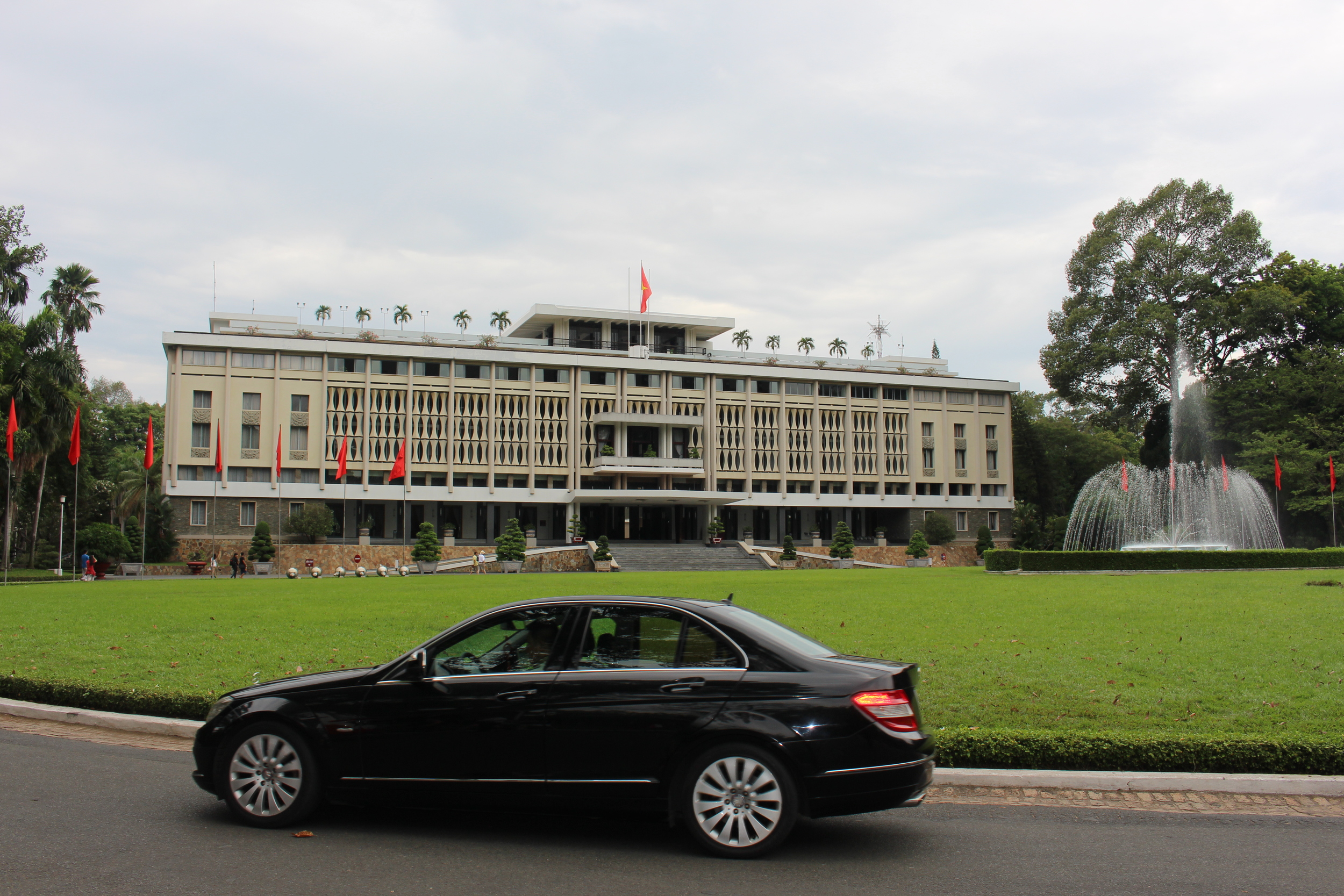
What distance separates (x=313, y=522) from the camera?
5984 cm

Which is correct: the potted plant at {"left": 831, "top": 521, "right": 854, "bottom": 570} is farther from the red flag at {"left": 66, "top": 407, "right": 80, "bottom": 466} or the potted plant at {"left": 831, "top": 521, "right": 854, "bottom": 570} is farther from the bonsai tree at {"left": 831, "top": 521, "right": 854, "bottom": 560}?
the red flag at {"left": 66, "top": 407, "right": 80, "bottom": 466}

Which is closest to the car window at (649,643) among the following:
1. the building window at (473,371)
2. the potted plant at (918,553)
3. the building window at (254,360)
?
the potted plant at (918,553)

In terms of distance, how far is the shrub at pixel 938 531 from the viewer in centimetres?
7281

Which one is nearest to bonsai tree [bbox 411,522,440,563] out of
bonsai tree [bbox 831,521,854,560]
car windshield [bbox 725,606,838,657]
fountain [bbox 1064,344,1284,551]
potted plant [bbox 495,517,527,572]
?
potted plant [bbox 495,517,527,572]

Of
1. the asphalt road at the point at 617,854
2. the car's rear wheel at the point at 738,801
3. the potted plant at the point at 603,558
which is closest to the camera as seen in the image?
the asphalt road at the point at 617,854

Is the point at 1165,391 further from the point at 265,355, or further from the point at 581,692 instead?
the point at 581,692

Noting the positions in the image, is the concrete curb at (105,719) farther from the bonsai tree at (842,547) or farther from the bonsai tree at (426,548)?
the bonsai tree at (842,547)

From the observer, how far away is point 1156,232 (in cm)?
6281

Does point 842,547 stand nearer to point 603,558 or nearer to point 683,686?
point 603,558

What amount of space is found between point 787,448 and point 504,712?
7074 centimetres

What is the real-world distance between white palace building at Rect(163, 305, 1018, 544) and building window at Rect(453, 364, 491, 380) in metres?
0.14

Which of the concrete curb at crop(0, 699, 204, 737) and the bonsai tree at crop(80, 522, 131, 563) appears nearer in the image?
the concrete curb at crop(0, 699, 204, 737)

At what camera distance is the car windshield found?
652 centimetres

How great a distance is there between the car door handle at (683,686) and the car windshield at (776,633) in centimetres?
49
